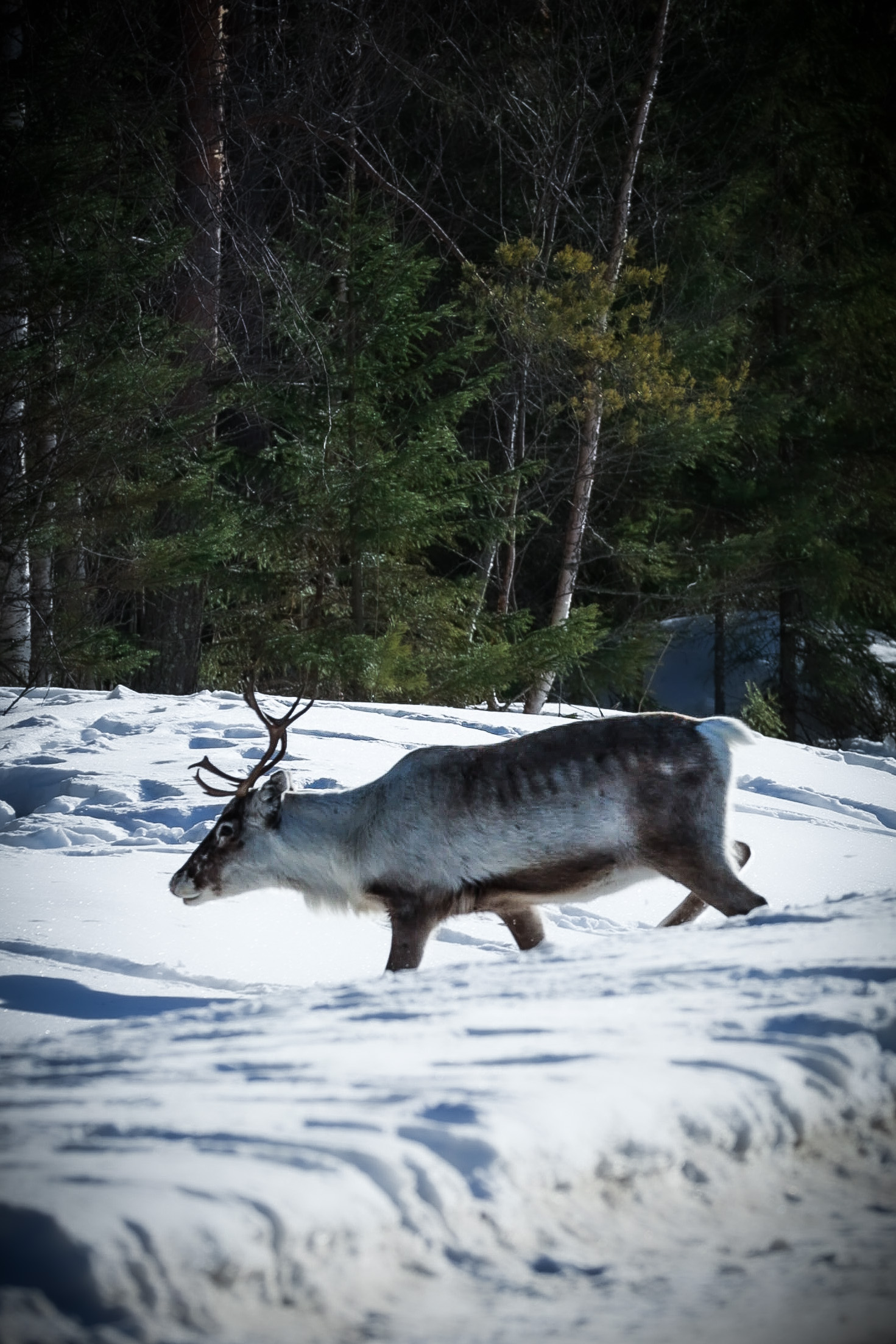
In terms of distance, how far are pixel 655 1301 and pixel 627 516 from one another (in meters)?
17.1

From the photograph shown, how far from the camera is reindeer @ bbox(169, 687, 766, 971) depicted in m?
4.97

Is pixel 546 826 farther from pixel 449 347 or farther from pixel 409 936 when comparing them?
pixel 449 347

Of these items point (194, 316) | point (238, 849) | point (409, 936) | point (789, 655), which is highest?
point (194, 316)

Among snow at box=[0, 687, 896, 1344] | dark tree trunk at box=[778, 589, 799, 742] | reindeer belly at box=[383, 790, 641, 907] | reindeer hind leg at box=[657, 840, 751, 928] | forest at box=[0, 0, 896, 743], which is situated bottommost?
dark tree trunk at box=[778, 589, 799, 742]

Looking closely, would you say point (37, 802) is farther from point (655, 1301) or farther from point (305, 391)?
point (305, 391)

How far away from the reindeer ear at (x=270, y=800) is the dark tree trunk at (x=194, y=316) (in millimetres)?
7322

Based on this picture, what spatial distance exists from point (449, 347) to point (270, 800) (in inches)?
520

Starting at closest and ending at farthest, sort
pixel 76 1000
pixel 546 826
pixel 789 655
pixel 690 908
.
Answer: pixel 76 1000 < pixel 546 826 < pixel 690 908 < pixel 789 655

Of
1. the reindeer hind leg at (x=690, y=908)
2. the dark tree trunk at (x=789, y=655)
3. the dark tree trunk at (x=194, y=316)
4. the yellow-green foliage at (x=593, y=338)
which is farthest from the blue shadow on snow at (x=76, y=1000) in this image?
the dark tree trunk at (x=789, y=655)

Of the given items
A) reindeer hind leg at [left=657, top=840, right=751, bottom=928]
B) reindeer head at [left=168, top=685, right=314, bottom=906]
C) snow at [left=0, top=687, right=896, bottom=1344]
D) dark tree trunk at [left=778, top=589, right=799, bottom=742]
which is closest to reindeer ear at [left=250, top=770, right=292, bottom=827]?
reindeer head at [left=168, top=685, right=314, bottom=906]

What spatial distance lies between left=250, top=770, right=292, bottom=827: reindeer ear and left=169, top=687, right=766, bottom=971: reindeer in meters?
0.35

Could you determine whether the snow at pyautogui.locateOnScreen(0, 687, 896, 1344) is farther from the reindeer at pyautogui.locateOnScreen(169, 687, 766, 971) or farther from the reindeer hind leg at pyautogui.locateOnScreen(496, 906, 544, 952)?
the reindeer hind leg at pyautogui.locateOnScreen(496, 906, 544, 952)

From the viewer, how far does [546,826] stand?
499cm

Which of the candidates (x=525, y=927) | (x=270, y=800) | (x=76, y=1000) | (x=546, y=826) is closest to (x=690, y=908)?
(x=525, y=927)
